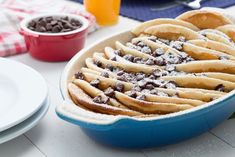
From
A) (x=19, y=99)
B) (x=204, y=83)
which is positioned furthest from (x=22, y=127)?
(x=204, y=83)

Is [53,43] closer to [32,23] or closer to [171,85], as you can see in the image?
[32,23]

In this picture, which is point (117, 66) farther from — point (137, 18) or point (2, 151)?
point (137, 18)

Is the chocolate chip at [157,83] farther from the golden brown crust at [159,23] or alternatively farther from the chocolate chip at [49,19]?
the chocolate chip at [49,19]

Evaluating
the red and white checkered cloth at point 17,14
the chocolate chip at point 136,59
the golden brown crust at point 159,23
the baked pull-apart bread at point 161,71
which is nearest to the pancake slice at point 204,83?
the baked pull-apart bread at point 161,71

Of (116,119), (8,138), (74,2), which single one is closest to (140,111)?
(116,119)

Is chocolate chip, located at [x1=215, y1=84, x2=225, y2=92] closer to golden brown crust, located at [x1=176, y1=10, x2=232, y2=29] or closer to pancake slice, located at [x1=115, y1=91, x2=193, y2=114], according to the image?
pancake slice, located at [x1=115, y1=91, x2=193, y2=114]

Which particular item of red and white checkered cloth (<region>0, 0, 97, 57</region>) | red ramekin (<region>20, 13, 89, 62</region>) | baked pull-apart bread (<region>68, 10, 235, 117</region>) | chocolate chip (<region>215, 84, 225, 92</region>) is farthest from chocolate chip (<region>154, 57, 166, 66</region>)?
red and white checkered cloth (<region>0, 0, 97, 57</region>)
